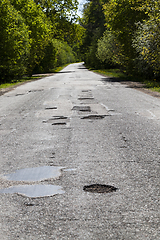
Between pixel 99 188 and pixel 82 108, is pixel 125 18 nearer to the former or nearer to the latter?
pixel 82 108

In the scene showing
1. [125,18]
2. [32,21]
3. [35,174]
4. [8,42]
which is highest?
[32,21]

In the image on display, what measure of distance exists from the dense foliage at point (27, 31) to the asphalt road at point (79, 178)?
53.2 ft

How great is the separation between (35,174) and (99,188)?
989 mm

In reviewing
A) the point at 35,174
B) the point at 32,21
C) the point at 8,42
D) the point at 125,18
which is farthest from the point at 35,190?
the point at 32,21

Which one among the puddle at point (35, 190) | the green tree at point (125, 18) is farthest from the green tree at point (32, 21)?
the puddle at point (35, 190)

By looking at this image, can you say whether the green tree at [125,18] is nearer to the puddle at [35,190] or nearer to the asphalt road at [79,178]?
the asphalt road at [79,178]

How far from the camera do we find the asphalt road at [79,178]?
281 centimetres

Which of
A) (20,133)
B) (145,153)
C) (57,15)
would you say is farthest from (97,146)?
(57,15)

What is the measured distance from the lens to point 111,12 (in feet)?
78.7

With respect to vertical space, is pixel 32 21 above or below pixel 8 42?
above

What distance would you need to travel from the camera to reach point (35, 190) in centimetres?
369

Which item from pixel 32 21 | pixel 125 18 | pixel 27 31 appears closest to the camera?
pixel 125 18

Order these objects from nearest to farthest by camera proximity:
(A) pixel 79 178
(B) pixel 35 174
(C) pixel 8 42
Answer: (A) pixel 79 178, (B) pixel 35 174, (C) pixel 8 42

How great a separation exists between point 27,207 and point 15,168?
→ 1370mm
